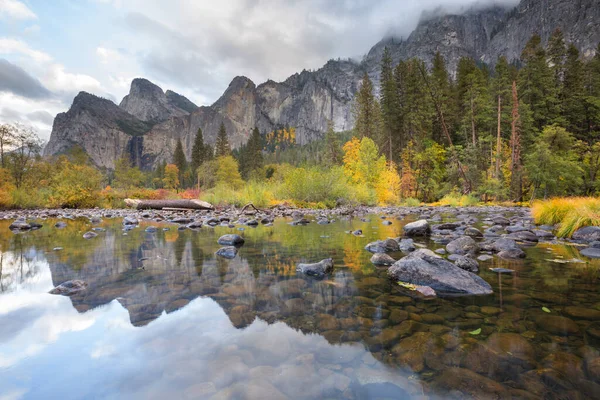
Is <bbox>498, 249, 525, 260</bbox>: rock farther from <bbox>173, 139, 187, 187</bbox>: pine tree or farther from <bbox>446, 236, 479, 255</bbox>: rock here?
<bbox>173, 139, 187, 187</bbox>: pine tree

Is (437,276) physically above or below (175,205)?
below

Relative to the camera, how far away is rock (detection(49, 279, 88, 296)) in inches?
115

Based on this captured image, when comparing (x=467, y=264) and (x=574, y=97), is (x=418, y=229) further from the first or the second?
(x=574, y=97)

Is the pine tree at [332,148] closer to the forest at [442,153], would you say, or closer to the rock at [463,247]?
the forest at [442,153]

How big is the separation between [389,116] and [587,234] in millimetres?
28361

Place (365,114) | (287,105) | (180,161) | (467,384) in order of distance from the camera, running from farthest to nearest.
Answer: (287,105) < (180,161) < (365,114) < (467,384)

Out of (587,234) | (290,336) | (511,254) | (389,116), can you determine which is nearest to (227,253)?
(290,336)

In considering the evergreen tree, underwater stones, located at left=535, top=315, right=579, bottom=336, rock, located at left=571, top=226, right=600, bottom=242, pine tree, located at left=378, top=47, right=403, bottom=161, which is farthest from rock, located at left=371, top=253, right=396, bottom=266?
the evergreen tree

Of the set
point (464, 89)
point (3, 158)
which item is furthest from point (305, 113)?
point (3, 158)

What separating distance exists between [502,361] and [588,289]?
216cm

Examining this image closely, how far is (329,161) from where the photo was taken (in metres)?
44.5

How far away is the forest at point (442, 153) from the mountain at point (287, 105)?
11216cm

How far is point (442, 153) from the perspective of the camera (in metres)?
30.2

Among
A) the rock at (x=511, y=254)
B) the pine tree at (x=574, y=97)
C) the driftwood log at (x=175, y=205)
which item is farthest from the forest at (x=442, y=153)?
the rock at (x=511, y=254)
